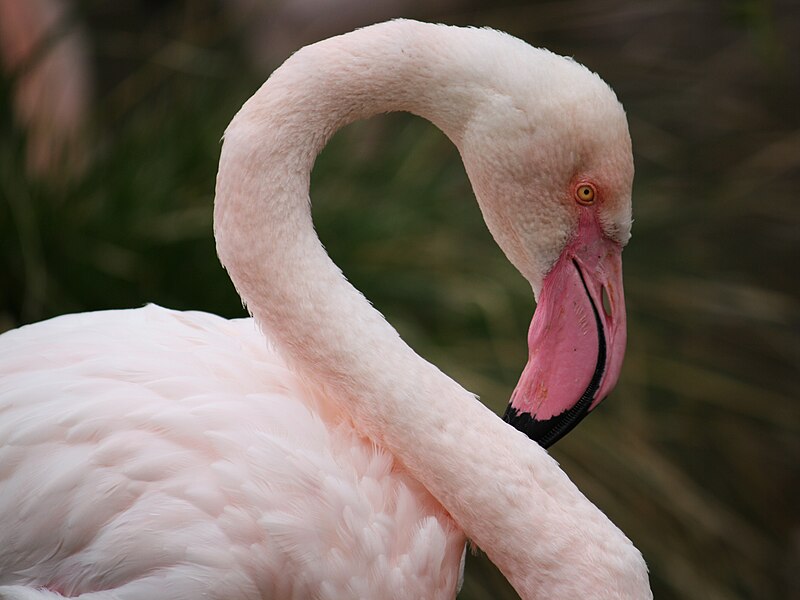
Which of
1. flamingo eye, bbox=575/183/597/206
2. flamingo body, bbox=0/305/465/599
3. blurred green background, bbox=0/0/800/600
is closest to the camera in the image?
flamingo body, bbox=0/305/465/599

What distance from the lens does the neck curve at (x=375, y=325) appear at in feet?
5.85

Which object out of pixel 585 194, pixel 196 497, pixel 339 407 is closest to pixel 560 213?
pixel 585 194

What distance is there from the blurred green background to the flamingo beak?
50.2 inches

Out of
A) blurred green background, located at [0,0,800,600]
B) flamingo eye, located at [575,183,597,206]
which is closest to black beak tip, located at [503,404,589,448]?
flamingo eye, located at [575,183,597,206]

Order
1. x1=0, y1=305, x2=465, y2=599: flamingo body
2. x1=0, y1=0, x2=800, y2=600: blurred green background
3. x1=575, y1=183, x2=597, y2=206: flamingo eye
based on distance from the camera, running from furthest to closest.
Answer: x1=0, y1=0, x2=800, y2=600: blurred green background < x1=575, y1=183, x2=597, y2=206: flamingo eye < x1=0, y1=305, x2=465, y2=599: flamingo body

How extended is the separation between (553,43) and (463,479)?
448 cm

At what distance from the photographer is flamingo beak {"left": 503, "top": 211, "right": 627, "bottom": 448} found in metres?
1.86

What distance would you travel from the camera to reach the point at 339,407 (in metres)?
1.93

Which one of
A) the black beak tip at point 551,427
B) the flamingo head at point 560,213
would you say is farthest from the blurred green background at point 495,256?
the black beak tip at point 551,427

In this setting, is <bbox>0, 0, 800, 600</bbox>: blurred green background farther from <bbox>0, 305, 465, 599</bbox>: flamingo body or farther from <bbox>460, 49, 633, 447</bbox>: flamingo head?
<bbox>0, 305, 465, 599</bbox>: flamingo body

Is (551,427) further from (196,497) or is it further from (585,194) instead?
(196,497)

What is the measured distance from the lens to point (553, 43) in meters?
5.80

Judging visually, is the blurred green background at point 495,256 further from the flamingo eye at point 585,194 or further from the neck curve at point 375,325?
the neck curve at point 375,325

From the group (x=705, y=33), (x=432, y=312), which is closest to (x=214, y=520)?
(x=432, y=312)
